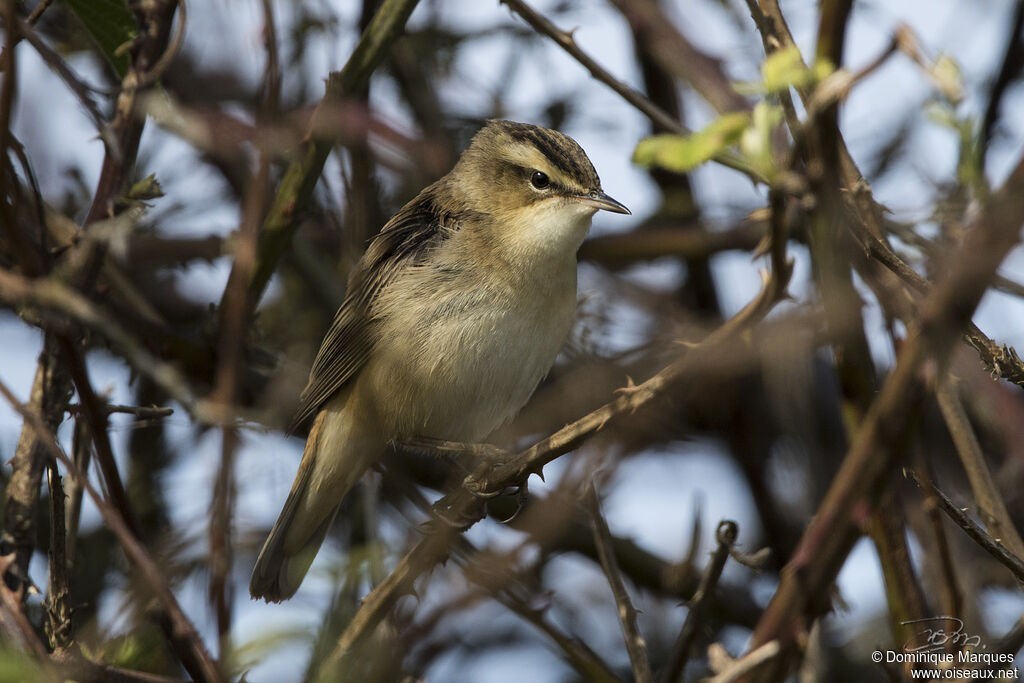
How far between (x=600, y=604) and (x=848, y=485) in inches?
128

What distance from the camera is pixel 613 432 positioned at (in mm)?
3914

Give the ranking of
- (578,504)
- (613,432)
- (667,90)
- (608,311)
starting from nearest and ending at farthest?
(578,504) < (613,432) < (608,311) < (667,90)

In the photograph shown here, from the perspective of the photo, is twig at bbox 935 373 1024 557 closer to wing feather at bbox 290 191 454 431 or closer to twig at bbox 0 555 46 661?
wing feather at bbox 290 191 454 431

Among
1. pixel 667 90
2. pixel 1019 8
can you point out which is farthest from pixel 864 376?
A: pixel 667 90

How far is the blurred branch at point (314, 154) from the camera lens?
3.40 meters

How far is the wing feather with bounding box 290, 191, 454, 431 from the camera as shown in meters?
3.87

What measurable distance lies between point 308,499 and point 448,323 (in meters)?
0.93

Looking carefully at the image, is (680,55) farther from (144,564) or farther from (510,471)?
(144,564)

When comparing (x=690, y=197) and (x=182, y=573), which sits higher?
(x=690, y=197)

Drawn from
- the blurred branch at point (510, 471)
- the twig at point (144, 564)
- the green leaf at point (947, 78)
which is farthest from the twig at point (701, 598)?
the green leaf at point (947, 78)

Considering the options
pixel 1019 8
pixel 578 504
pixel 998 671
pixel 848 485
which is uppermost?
pixel 1019 8

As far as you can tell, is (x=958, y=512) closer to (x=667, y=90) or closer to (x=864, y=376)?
(x=864, y=376)

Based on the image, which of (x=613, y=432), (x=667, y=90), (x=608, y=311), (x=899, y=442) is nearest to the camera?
(x=899, y=442)

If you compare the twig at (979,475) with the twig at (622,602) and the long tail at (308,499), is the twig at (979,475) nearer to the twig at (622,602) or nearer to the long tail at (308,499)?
the twig at (622,602)
